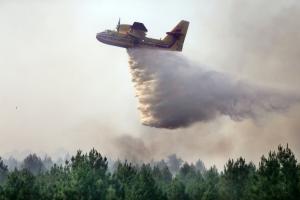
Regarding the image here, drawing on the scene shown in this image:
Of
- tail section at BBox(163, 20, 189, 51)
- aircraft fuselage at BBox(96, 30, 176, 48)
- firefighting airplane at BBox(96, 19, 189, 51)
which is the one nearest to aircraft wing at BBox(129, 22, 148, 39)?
firefighting airplane at BBox(96, 19, 189, 51)

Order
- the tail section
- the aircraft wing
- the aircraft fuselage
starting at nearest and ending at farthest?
1. the aircraft fuselage
2. the aircraft wing
3. the tail section

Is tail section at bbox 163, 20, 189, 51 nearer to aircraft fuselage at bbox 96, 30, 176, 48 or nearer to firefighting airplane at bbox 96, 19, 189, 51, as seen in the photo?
firefighting airplane at bbox 96, 19, 189, 51

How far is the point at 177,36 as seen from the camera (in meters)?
88.2

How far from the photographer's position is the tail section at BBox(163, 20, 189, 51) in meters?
87.2

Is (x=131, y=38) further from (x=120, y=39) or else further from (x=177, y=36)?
(x=177, y=36)

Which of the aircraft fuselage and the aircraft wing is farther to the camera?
the aircraft wing

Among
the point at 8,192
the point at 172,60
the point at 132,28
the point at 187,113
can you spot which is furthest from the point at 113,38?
the point at 8,192

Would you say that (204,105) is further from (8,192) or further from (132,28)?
(8,192)

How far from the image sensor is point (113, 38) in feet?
269

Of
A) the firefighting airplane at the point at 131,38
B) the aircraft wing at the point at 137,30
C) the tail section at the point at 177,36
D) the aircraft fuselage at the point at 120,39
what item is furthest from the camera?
the tail section at the point at 177,36

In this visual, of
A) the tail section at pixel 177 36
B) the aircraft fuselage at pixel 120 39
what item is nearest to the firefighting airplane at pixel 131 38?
the aircraft fuselage at pixel 120 39

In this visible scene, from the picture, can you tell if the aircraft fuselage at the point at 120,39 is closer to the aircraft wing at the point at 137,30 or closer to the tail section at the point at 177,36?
the aircraft wing at the point at 137,30

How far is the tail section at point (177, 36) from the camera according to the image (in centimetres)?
8725

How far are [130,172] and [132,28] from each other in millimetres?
23731
